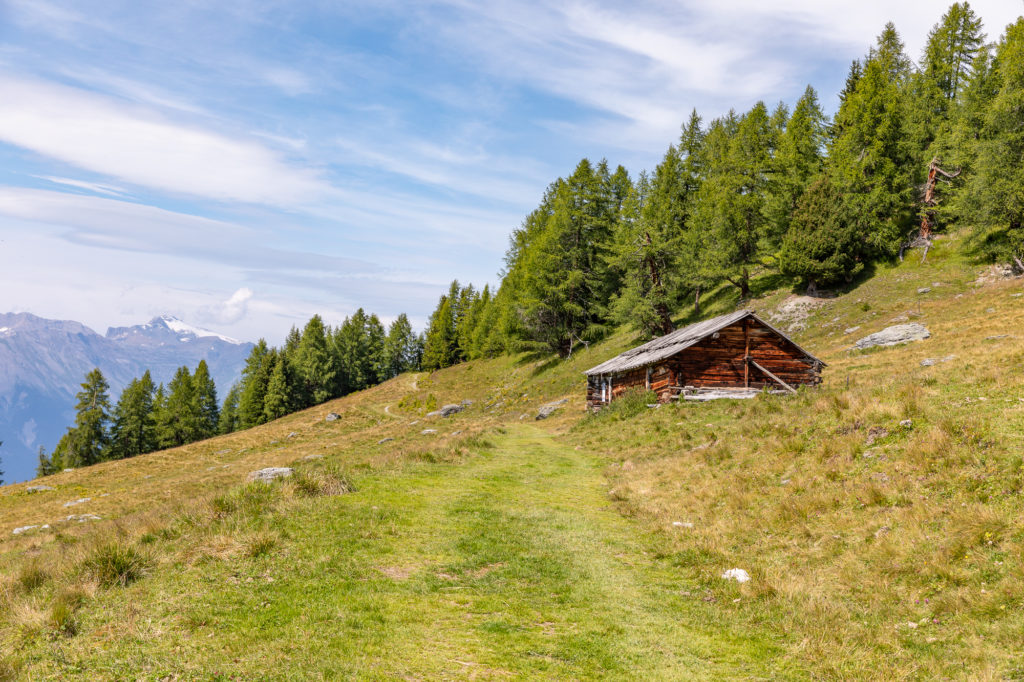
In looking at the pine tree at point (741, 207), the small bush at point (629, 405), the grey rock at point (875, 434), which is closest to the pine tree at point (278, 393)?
the small bush at point (629, 405)

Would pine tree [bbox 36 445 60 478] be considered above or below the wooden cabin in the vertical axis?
below

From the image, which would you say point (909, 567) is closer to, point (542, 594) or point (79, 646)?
point (542, 594)

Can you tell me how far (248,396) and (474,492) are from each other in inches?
3274

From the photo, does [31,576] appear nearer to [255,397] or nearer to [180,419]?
[255,397]

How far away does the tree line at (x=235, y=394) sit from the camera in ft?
239

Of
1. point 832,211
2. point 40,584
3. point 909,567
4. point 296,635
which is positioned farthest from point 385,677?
point 832,211

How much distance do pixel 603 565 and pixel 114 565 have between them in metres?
8.37

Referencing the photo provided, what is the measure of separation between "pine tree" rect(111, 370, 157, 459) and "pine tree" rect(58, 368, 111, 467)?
3766 millimetres

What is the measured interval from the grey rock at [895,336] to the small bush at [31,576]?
39638 millimetres

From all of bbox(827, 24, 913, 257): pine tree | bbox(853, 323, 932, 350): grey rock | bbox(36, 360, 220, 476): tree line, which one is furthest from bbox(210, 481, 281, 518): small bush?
bbox(36, 360, 220, 476): tree line

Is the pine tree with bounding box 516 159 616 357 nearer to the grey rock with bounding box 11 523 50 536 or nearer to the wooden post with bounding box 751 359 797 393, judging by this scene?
the wooden post with bounding box 751 359 797 393

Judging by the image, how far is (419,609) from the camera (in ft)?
23.9

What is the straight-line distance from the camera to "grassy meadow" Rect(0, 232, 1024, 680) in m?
6.02

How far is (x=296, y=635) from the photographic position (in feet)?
20.0
